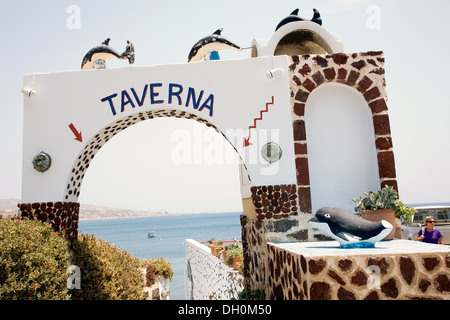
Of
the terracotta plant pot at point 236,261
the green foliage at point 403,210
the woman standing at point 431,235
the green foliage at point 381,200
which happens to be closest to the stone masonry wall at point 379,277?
the green foliage at point 381,200

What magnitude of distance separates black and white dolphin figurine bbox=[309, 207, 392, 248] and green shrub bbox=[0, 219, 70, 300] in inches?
144

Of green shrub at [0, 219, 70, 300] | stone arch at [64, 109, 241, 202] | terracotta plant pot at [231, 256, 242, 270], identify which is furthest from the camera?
terracotta plant pot at [231, 256, 242, 270]

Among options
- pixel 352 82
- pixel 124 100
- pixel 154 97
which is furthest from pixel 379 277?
pixel 124 100

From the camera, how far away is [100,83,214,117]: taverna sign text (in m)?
6.29

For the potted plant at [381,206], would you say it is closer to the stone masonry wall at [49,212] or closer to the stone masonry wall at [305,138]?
the stone masonry wall at [305,138]

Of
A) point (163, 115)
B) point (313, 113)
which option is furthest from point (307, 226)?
point (163, 115)

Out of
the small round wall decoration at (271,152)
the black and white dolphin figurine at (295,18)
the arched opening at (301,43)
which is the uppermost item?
the black and white dolphin figurine at (295,18)

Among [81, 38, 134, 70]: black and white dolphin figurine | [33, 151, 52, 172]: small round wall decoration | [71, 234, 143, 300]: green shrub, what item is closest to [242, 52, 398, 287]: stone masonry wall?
[71, 234, 143, 300]: green shrub

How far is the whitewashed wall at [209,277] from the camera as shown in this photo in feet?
28.2

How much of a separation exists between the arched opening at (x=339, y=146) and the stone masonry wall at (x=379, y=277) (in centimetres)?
260

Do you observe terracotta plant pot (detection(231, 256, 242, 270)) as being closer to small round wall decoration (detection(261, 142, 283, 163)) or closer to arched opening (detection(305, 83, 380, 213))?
arched opening (detection(305, 83, 380, 213))

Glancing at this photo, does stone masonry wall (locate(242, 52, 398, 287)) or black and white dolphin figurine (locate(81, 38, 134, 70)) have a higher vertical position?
black and white dolphin figurine (locate(81, 38, 134, 70))

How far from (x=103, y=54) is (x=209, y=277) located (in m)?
7.62
